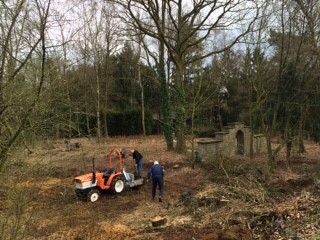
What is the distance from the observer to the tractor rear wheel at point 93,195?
14.4m

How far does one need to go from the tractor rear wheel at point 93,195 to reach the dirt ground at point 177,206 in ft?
0.60

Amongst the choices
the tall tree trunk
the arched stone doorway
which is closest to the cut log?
the tall tree trunk

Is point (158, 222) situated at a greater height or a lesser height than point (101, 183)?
lesser

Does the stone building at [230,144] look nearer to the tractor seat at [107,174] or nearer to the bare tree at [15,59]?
the tractor seat at [107,174]

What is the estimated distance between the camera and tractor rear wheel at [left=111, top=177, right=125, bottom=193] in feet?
49.6

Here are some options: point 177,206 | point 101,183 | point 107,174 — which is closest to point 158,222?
point 177,206

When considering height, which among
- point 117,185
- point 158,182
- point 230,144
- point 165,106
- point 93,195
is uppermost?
point 165,106

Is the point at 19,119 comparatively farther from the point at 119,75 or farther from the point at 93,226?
the point at 119,75

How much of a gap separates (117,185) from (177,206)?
9.08 ft

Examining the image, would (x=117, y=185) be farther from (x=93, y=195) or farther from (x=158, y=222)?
(x=158, y=222)

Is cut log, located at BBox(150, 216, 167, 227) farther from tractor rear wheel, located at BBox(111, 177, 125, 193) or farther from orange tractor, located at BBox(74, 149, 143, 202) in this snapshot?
tractor rear wheel, located at BBox(111, 177, 125, 193)

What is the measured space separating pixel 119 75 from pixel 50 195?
30.7 m

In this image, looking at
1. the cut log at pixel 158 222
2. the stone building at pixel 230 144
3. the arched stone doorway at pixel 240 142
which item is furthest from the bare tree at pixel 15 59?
the arched stone doorway at pixel 240 142

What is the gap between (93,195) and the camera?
14.5 m
